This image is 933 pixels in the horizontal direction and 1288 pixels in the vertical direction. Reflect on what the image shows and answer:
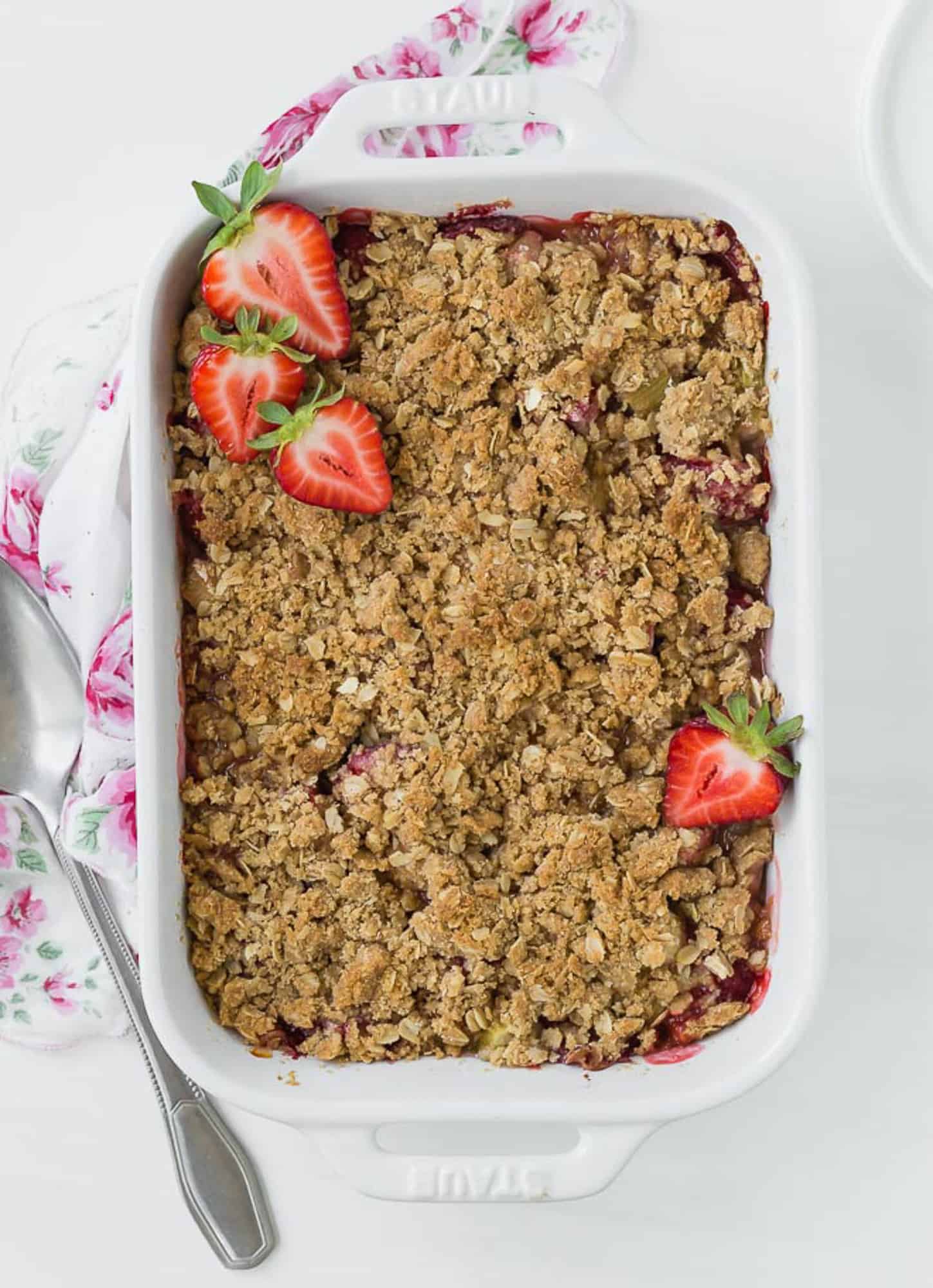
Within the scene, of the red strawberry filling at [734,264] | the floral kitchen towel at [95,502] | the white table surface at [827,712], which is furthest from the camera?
the white table surface at [827,712]

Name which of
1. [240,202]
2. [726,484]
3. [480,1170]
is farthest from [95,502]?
[480,1170]

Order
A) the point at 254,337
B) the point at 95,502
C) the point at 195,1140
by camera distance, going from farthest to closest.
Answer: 1. the point at 195,1140
2. the point at 95,502
3. the point at 254,337

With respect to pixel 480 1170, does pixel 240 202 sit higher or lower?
higher

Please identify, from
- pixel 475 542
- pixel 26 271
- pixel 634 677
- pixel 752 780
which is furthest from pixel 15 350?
pixel 752 780

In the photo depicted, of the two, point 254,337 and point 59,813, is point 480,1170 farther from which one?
point 254,337

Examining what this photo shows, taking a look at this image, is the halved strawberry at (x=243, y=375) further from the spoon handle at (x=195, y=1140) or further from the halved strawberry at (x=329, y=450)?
the spoon handle at (x=195, y=1140)

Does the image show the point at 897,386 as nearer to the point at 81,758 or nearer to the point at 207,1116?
the point at 81,758

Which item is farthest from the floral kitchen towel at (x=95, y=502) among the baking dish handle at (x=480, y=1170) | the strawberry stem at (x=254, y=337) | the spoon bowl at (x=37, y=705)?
the baking dish handle at (x=480, y=1170)
